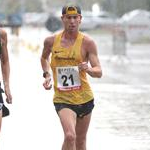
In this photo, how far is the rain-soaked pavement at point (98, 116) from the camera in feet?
38.4

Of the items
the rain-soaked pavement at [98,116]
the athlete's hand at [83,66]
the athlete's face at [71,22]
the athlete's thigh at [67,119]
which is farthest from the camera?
the rain-soaked pavement at [98,116]

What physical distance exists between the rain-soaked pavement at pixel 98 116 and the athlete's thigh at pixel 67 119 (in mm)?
2760

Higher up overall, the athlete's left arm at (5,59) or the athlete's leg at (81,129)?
the athlete's left arm at (5,59)

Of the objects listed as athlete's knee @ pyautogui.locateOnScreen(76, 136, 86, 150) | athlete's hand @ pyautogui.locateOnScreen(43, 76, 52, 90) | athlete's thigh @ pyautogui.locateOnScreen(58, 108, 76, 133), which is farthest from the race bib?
athlete's knee @ pyautogui.locateOnScreen(76, 136, 86, 150)

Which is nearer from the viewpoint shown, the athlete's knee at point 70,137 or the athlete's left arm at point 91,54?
the athlete's knee at point 70,137

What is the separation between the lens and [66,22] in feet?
27.9

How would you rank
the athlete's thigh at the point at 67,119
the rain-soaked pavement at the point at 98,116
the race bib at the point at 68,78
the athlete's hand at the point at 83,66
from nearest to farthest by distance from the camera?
the athlete's hand at the point at 83,66
the athlete's thigh at the point at 67,119
the race bib at the point at 68,78
the rain-soaked pavement at the point at 98,116

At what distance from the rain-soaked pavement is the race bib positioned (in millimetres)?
2656

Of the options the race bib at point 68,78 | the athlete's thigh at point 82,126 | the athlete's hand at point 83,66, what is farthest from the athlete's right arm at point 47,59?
the athlete's hand at point 83,66

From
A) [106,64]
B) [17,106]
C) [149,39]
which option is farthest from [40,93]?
[149,39]

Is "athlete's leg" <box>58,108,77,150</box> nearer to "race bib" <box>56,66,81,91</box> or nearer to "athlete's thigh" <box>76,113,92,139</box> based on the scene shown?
"athlete's thigh" <box>76,113,92,139</box>

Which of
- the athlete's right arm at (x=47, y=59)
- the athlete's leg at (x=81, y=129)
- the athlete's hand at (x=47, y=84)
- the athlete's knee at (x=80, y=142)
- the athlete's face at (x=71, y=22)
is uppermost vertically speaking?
the athlete's face at (x=71, y=22)

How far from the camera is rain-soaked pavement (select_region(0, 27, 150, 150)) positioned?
11.7m

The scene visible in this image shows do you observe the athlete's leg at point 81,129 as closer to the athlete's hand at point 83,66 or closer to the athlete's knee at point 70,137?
the athlete's knee at point 70,137
